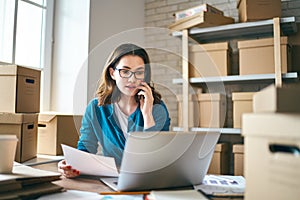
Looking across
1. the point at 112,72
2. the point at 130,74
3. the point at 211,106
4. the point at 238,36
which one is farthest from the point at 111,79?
the point at 238,36

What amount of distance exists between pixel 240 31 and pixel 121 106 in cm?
130

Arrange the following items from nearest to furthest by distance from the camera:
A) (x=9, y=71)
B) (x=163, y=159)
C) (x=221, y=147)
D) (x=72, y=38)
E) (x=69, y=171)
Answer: (x=163, y=159) → (x=69, y=171) → (x=9, y=71) → (x=221, y=147) → (x=72, y=38)

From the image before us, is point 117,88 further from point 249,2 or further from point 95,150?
point 249,2

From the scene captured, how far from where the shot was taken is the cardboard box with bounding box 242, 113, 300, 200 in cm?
43

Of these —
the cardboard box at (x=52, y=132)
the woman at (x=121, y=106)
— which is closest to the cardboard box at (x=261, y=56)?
the woman at (x=121, y=106)

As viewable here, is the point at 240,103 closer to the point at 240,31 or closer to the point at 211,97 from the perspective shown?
the point at 211,97

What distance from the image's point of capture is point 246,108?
2010 millimetres

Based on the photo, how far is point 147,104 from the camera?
4.16 feet

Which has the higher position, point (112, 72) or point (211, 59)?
point (211, 59)

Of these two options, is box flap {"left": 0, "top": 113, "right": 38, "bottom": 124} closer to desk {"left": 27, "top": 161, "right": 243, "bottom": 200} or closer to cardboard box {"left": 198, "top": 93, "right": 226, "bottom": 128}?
desk {"left": 27, "top": 161, "right": 243, "bottom": 200}

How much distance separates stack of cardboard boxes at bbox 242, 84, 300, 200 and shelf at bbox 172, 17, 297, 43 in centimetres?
170

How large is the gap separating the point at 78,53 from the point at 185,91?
0.91 m

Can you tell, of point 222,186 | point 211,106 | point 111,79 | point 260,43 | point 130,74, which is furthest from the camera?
point 260,43

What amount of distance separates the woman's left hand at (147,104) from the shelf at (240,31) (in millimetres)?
1092
